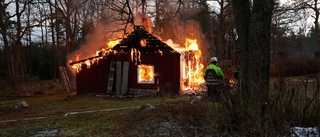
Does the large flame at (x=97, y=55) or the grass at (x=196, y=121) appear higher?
the large flame at (x=97, y=55)

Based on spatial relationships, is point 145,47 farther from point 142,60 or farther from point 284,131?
point 284,131

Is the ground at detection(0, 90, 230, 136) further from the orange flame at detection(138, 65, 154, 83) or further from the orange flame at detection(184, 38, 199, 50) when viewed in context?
the orange flame at detection(184, 38, 199, 50)

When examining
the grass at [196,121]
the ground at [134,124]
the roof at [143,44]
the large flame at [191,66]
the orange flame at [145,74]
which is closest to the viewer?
the grass at [196,121]

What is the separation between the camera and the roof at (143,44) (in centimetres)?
1845

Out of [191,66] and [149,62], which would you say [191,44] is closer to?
[191,66]

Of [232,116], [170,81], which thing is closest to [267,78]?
[232,116]

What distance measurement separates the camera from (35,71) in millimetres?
36844

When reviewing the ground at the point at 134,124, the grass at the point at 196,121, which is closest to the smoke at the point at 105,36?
the ground at the point at 134,124

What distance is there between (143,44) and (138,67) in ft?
4.83

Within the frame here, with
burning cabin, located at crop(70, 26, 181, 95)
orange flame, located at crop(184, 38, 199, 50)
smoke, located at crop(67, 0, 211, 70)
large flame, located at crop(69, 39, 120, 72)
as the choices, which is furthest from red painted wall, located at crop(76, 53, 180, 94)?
orange flame, located at crop(184, 38, 199, 50)

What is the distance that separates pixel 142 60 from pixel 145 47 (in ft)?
2.72

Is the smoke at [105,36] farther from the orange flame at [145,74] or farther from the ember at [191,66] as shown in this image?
the orange flame at [145,74]

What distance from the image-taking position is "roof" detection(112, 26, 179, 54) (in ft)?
60.5

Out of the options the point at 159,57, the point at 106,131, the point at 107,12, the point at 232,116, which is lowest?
the point at 106,131
